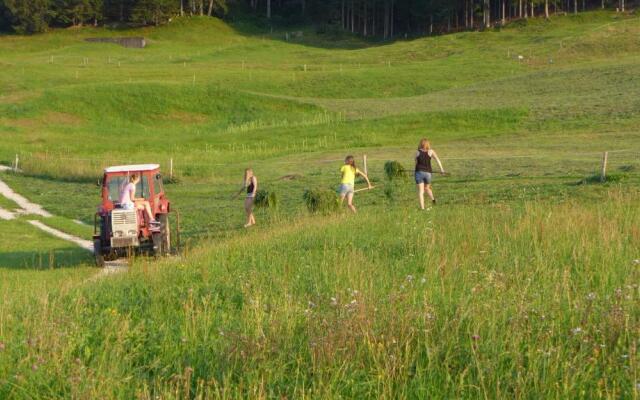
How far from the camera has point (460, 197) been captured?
24.2 meters

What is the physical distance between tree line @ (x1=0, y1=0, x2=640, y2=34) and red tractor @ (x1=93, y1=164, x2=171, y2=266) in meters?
86.3

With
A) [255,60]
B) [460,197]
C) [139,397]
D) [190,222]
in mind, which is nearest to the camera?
[139,397]

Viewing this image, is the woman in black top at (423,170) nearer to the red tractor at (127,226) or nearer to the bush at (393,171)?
the red tractor at (127,226)

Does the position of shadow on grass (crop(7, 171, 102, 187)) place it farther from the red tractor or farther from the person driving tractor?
the person driving tractor

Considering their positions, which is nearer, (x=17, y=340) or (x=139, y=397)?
(x=139, y=397)

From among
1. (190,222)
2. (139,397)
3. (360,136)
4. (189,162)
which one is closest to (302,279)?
(139,397)

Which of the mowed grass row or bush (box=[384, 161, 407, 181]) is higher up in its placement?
bush (box=[384, 161, 407, 181])

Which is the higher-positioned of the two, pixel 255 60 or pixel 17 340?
pixel 255 60

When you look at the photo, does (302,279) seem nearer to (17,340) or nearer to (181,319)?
(181,319)

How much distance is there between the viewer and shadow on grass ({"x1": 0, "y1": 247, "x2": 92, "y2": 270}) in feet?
62.9

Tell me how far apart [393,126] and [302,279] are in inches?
1736

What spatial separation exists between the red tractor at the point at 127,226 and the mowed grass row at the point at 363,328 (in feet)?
24.5

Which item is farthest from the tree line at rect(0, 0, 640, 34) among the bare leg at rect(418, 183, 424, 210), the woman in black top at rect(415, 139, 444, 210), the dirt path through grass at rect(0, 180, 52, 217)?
the bare leg at rect(418, 183, 424, 210)

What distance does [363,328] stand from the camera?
7.45 metres
